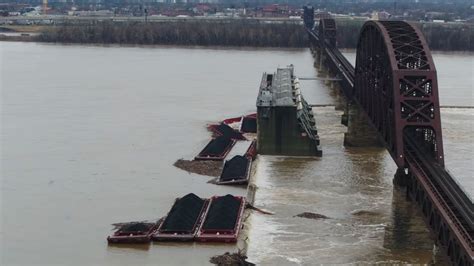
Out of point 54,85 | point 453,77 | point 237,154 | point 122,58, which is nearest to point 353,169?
point 237,154

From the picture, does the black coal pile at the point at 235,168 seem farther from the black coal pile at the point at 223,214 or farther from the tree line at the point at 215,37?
the tree line at the point at 215,37

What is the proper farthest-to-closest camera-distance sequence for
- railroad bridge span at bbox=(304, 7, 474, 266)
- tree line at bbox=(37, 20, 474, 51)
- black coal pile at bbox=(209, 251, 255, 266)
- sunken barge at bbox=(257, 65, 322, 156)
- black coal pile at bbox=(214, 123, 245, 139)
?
1. tree line at bbox=(37, 20, 474, 51)
2. black coal pile at bbox=(214, 123, 245, 139)
3. sunken barge at bbox=(257, 65, 322, 156)
4. black coal pile at bbox=(209, 251, 255, 266)
5. railroad bridge span at bbox=(304, 7, 474, 266)

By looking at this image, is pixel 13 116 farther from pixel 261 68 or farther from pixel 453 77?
pixel 453 77

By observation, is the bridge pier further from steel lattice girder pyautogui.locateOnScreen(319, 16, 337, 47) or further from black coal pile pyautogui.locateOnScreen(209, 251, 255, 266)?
steel lattice girder pyautogui.locateOnScreen(319, 16, 337, 47)

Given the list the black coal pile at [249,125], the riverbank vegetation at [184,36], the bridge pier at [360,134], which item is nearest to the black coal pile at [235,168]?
the bridge pier at [360,134]

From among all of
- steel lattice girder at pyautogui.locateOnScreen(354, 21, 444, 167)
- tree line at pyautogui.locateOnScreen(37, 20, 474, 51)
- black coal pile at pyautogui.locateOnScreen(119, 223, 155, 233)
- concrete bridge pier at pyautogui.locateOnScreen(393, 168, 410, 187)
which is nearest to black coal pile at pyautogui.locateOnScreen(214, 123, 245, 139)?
steel lattice girder at pyautogui.locateOnScreen(354, 21, 444, 167)

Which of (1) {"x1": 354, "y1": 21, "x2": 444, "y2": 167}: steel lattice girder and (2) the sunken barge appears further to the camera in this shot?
(2) the sunken barge

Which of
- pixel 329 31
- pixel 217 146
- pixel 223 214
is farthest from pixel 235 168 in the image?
pixel 329 31
